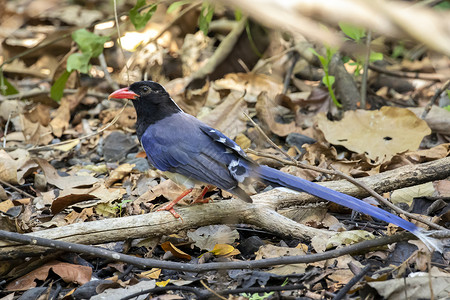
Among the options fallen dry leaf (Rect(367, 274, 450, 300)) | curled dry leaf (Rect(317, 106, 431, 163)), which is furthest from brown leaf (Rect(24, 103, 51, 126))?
fallen dry leaf (Rect(367, 274, 450, 300))

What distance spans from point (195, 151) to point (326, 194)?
3.24ft

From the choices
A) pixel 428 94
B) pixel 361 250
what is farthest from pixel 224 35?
pixel 361 250

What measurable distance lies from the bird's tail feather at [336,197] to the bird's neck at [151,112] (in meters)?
1.03

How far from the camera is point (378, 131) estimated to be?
4.54 metres

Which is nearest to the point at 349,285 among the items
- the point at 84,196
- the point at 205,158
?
the point at 205,158

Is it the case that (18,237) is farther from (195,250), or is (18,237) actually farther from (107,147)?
(107,147)

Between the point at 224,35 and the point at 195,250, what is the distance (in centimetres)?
456

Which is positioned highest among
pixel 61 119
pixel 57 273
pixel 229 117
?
pixel 57 273

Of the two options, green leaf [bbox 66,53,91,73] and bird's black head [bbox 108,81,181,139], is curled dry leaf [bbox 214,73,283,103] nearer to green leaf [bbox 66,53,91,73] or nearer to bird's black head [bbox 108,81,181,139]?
green leaf [bbox 66,53,91,73]

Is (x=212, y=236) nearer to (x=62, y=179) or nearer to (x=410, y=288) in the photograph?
(x=410, y=288)

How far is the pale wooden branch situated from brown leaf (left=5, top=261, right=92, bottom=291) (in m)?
A: 0.14

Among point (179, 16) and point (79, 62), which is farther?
point (179, 16)

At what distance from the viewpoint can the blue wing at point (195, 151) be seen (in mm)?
3381

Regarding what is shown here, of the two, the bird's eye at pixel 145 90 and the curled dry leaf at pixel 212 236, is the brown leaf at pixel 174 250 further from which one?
the bird's eye at pixel 145 90
